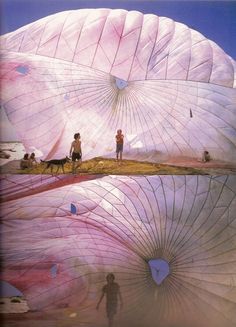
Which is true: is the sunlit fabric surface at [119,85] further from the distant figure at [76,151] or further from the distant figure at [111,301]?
the distant figure at [111,301]

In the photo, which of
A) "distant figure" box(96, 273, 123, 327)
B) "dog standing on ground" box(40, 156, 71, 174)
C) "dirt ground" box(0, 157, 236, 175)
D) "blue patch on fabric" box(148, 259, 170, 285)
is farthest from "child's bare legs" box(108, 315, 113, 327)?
"dog standing on ground" box(40, 156, 71, 174)

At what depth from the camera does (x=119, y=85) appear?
13.6 feet

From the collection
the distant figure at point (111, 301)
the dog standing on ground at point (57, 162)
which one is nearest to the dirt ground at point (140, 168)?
the dog standing on ground at point (57, 162)

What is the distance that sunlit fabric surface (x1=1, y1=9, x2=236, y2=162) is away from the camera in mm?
4102

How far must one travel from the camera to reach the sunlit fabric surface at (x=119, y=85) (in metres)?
4.10

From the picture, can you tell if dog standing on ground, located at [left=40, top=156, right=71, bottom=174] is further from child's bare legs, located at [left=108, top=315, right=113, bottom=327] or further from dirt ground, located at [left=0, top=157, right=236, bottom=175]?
child's bare legs, located at [left=108, top=315, right=113, bottom=327]

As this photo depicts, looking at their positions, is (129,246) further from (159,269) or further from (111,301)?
(111,301)

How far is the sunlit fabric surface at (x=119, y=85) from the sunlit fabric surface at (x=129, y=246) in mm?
329

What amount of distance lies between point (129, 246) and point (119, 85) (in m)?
1.33

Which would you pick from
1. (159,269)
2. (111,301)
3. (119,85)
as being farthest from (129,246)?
(119,85)

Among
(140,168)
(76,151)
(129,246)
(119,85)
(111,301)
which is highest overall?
(119,85)

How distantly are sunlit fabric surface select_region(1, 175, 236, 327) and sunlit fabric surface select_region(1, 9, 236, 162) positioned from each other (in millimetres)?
329

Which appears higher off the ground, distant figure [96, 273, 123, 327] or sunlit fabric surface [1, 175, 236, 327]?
sunlit fabric surface [1, 175, 236, 327]

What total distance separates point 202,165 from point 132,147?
603mm
